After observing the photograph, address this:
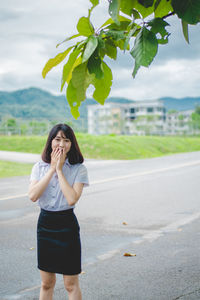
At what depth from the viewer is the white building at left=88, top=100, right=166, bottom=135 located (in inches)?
3199

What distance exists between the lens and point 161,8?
1562 mm

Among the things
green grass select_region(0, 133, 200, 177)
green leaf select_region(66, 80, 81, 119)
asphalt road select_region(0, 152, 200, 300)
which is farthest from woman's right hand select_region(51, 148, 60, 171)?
green grass select_region(0, 133, 200, 177)

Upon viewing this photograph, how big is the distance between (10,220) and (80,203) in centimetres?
198

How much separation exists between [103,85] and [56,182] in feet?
4.01

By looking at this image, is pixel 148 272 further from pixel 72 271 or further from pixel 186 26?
pixel 186 26

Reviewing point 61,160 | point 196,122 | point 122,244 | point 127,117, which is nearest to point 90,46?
point 61,160

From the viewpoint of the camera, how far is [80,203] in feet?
27.7

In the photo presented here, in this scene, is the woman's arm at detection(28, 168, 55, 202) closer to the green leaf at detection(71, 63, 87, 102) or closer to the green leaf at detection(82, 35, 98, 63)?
the green leaf at detection(71, 63, 87, 102)

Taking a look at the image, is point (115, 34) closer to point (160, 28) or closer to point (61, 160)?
point (160, 28)

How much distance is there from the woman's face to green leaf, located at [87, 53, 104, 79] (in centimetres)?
129

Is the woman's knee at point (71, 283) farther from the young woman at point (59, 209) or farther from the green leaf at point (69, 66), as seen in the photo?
the green leaf at point (69, 66)

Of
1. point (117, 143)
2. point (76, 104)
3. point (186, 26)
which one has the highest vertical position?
point (186, 26)

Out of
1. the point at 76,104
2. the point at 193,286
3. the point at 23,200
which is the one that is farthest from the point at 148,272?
the point at 23,200

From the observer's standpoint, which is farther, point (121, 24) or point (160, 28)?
point (121, 24)
